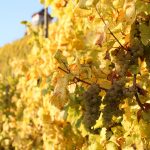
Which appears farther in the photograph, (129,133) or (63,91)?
(129,133)

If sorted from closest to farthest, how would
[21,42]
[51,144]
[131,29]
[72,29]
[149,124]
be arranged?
[131,29]
[149,124]
[72,29]
[51,144]
[21,42]

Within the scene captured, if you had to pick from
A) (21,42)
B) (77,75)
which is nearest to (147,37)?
(77,75)

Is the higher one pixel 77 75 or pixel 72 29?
pixel 72 29

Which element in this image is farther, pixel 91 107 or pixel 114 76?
pixel 114 76

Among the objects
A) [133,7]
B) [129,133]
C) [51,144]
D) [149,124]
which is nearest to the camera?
[133,7]

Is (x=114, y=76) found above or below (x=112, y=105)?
above

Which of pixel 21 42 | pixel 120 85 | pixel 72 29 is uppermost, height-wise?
pixel 21 42

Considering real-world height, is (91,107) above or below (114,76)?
below

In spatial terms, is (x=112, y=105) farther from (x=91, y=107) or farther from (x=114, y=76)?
(x=114, y=76)

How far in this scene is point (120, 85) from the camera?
5.40ft

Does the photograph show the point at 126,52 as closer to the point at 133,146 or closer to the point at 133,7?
the point at 133,7

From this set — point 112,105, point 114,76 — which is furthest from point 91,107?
point 114,76

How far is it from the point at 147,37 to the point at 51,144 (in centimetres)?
350

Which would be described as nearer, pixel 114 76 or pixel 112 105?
pixel 112 105
